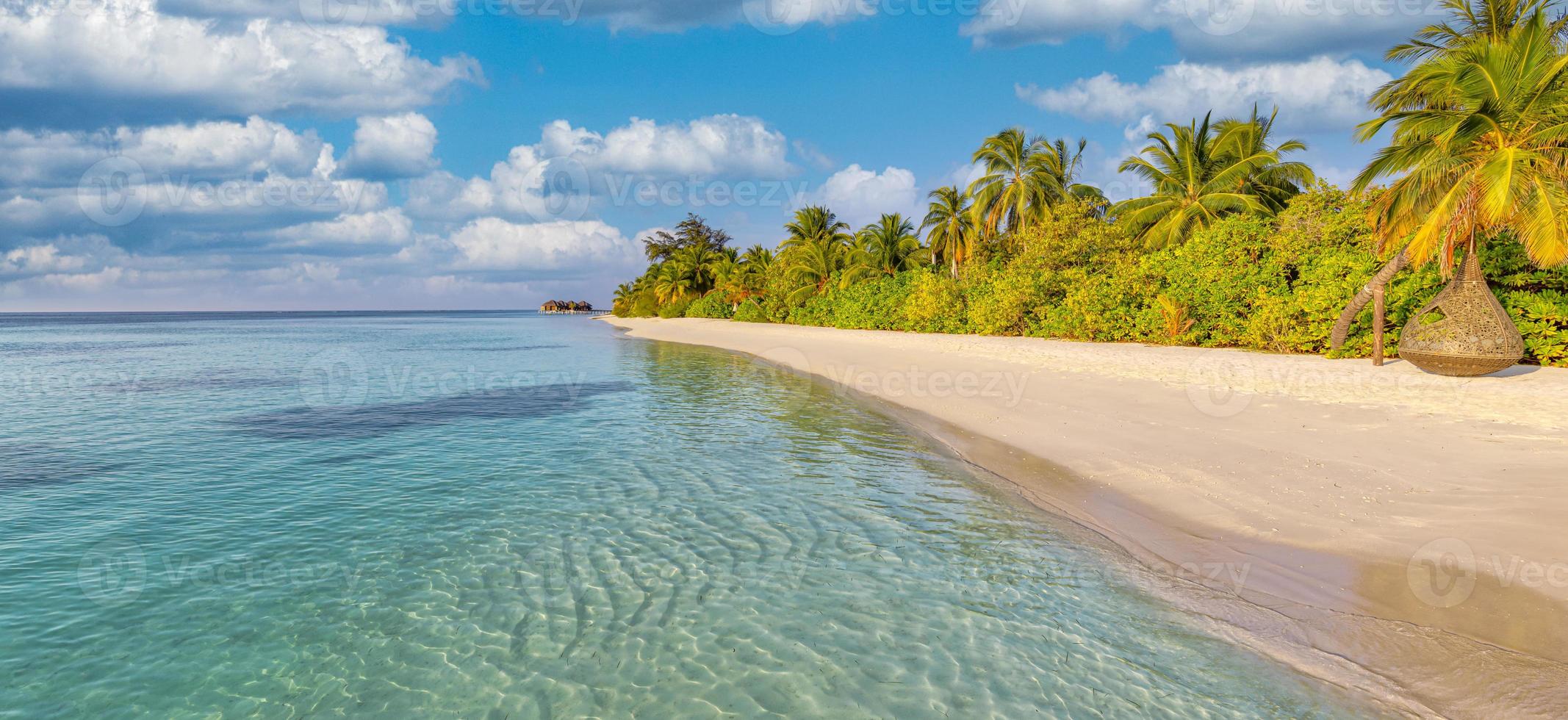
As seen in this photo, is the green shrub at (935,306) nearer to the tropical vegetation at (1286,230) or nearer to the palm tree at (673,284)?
the tropical vegetation at (1286,230)

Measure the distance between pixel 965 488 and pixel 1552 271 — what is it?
1426 cm

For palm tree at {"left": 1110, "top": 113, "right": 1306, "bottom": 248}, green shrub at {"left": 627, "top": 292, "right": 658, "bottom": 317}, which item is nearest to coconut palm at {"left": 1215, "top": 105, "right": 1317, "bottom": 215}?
palm tree at {"left": 1110, "top": 113, "right": 1306, "bottom": 248}

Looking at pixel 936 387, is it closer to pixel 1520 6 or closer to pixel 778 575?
pixel 778 575

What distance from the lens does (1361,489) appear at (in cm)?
729

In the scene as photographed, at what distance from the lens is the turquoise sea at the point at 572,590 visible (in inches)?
170

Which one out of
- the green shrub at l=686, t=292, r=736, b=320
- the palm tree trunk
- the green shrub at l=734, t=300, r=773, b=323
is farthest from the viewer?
the green shrub at l=686, t=292, r=736, b=320

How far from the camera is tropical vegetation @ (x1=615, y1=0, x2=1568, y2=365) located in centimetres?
1247

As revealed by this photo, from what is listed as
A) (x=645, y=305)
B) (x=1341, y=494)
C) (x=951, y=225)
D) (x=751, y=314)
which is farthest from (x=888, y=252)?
(x=645, y=305)

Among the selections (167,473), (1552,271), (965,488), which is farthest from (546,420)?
(1552,271)

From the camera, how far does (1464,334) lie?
41.2 ft

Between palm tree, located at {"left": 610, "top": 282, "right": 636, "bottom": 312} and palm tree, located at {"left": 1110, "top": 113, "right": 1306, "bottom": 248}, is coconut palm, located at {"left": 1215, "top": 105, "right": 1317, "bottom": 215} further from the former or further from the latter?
palm tree, located at {"left": 610, "top": 282, "right": 636, "bottom": 312}

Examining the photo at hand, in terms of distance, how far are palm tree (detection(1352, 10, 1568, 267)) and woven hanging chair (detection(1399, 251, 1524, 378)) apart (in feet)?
2.82

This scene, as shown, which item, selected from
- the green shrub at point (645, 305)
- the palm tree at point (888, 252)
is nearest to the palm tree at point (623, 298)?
the green shrub at point (645, 305)

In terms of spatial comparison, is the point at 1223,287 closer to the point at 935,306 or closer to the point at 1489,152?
the point at 1489,152
